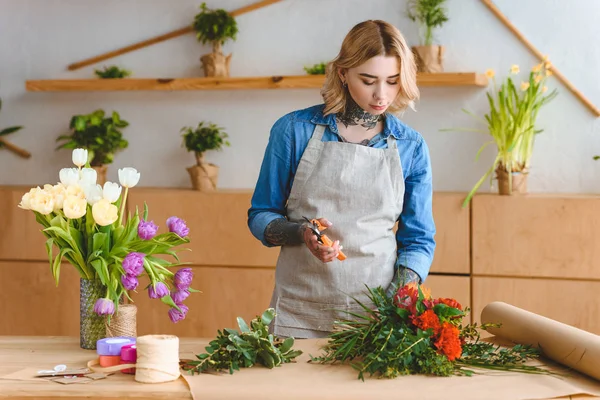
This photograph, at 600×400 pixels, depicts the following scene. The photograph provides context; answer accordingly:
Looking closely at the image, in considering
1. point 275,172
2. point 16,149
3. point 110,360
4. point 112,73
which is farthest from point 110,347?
point 16,149

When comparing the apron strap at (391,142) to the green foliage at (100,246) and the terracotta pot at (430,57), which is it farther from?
the terracotta pot at (430,57)

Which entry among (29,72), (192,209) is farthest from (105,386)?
(29,72)

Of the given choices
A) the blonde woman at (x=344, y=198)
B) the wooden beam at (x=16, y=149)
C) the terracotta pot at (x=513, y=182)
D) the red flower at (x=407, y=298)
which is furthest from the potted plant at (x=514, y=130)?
the wooden beam at (x=16, y=149)

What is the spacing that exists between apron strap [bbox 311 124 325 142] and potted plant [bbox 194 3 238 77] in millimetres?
1894

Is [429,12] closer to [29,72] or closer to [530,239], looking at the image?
[530,239]

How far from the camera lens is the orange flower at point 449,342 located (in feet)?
5.61

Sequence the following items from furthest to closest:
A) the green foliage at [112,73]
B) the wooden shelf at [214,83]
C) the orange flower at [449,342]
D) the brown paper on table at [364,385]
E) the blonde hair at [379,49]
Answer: the green foliage at [112,73], the wooden shelf at [214,83], the blonde hair at [379,49], the orange flower at [449,342], the brown paper on table at [364,385]

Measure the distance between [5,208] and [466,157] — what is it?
232 cm

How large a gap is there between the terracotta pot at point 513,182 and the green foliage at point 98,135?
74.3 inches

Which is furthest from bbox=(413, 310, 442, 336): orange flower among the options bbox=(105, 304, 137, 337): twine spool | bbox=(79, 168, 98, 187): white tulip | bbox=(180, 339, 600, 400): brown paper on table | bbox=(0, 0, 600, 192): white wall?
bbox=(0, 0, 600, 192): white wall

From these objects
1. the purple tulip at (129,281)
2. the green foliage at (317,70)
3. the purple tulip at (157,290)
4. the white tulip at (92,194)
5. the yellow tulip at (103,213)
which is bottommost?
the purple tulip at (157,290)

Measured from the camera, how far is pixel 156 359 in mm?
→ 1676

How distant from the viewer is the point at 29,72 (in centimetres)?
450

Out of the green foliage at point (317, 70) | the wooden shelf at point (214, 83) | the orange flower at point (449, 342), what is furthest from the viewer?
the green foliage at point (317, 70)
